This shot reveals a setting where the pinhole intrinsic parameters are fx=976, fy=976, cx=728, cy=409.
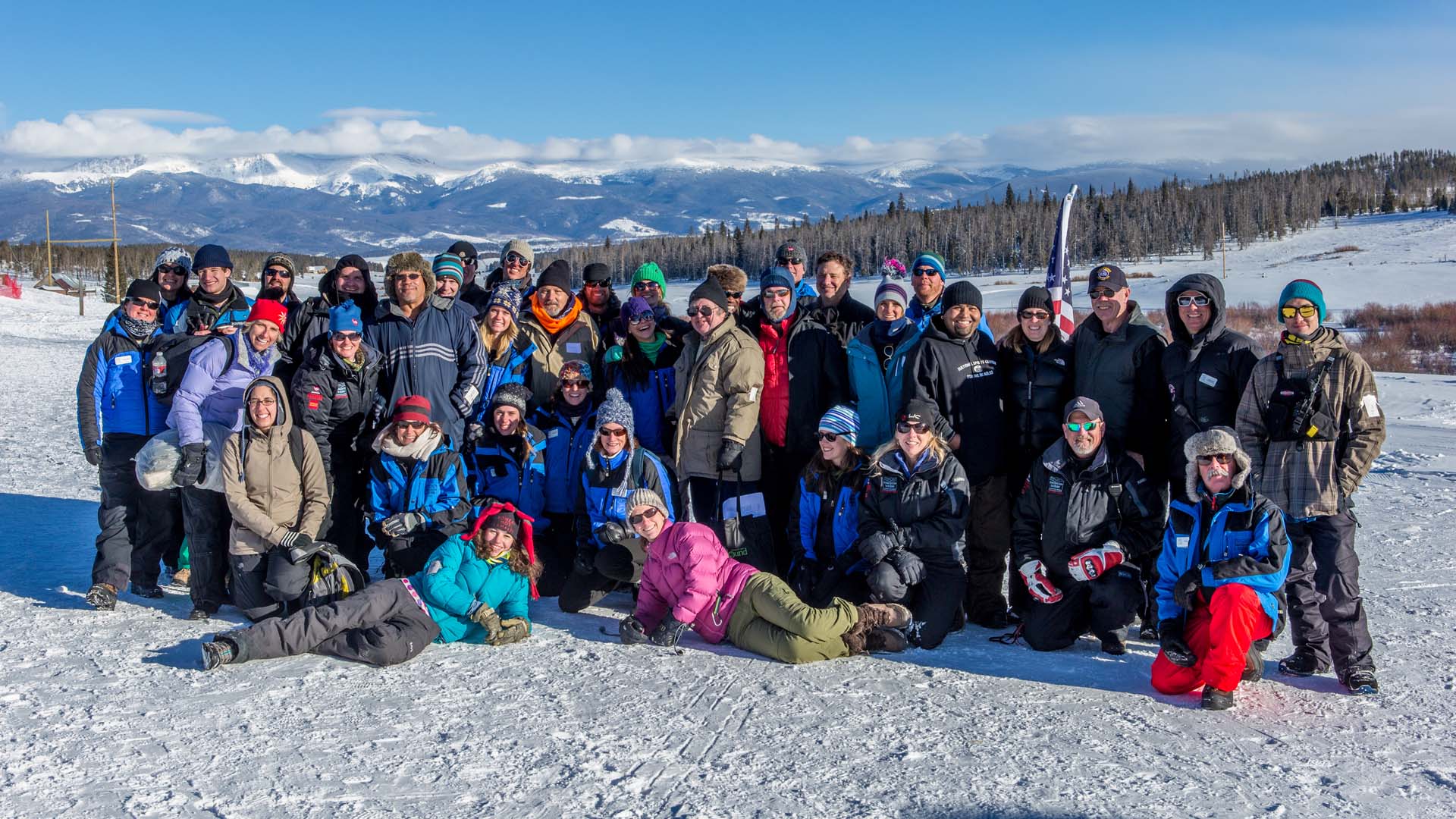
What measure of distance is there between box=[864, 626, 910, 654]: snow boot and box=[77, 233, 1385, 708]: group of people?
1cm

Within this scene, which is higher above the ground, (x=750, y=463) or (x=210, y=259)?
(x=210, y=259)

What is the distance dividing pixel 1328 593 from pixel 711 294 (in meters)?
3.27

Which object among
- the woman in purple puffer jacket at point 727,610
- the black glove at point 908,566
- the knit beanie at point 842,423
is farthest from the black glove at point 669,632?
the knit beanie at point 842,423

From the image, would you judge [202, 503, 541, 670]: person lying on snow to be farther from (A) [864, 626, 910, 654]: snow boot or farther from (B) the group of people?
(A) [864, 626, 910, 654]: snow boot

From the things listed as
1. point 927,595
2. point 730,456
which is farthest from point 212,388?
point 927,595

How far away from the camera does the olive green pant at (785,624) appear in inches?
176

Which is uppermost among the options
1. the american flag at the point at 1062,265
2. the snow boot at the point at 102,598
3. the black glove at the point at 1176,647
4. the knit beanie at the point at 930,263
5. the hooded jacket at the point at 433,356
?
the american flag at the point at 1062,265

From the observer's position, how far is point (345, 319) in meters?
5.35

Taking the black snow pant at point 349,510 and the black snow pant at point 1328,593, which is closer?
the black snow pant at point 1328,593

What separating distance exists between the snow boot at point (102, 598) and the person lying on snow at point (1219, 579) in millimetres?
5117

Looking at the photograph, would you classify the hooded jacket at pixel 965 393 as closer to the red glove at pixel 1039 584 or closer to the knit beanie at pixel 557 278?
the red glove at pixel 1039 584

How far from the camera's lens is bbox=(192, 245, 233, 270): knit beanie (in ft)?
19.2

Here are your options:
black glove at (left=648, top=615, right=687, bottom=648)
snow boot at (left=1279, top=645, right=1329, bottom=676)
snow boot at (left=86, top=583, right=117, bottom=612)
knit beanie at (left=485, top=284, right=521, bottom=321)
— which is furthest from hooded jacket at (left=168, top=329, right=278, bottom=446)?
snow boot at (left=1279, top=645, right=1329, bottom=676)

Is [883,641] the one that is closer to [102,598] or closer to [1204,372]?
[1204,372]
